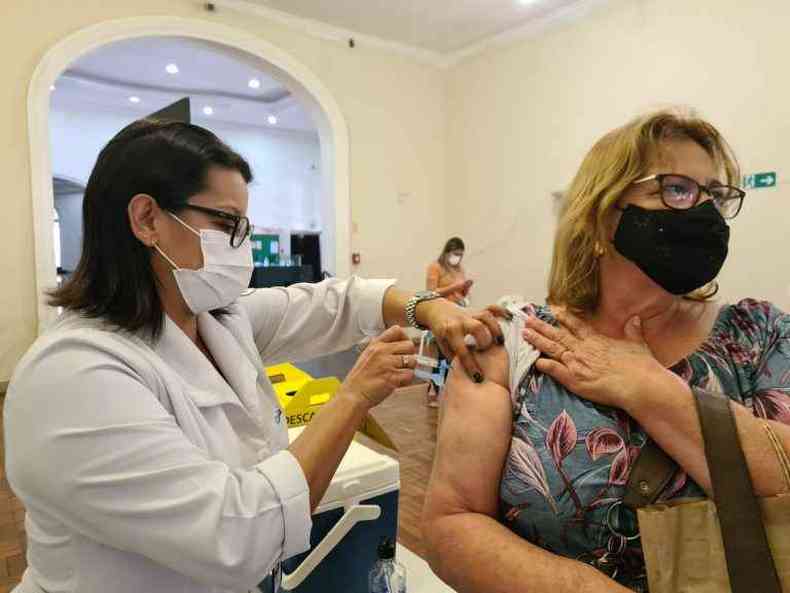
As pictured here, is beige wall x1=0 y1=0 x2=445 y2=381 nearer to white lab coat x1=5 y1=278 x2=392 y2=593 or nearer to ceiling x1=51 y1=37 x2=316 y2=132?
ceiling x1=51 y1=37 x2=316 y2=132

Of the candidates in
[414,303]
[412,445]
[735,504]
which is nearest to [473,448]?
[735,504]

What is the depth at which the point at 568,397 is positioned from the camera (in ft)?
3.25

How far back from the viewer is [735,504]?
2.74 ft

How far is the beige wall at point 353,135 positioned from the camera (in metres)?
4.46

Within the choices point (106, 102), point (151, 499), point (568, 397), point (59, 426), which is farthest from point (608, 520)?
point (106, 102)

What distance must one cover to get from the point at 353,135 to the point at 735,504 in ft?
19.7

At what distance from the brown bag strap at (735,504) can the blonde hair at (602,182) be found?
1.16 ft

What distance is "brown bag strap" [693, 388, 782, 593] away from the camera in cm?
80

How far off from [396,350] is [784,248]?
442cm

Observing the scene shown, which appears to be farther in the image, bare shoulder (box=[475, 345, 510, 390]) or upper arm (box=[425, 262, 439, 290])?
upper arm (box=[425, 262, 439, 290])

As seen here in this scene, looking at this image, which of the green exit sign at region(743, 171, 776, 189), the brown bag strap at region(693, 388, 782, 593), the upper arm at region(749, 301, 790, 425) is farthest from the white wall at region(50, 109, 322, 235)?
the brown bag strap at region(693, 388, 782, 593)

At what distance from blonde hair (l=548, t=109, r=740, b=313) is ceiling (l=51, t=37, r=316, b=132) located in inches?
250

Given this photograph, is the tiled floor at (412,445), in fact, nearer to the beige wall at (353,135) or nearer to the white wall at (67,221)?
the beige wall at (353,135)

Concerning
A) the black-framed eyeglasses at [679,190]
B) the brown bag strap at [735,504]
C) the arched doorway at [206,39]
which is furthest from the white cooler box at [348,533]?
the arched doorway at [206,39]
